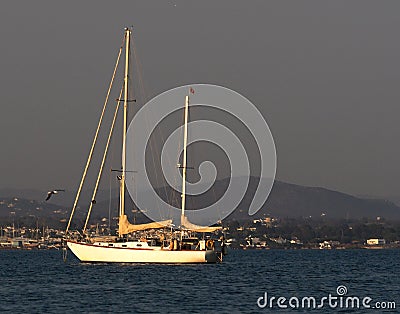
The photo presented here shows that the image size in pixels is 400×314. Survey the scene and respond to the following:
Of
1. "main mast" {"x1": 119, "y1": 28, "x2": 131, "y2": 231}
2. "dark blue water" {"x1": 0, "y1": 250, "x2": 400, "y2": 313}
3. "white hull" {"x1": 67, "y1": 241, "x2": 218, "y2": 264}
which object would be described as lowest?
"dark blue water" {"x1": 0, "y1": 250, "x2": 400, "y2": 313}

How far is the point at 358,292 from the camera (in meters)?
84.4

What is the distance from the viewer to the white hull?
10656cm

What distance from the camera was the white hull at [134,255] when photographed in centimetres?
10656

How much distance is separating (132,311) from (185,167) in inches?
1775

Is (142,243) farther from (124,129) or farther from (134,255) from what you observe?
(124,129)

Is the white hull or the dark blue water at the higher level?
the white hull

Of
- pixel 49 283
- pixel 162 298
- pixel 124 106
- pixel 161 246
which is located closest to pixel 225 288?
pixel 162 298

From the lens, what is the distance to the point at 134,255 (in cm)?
10644

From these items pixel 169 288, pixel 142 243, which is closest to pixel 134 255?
pixel 142 243

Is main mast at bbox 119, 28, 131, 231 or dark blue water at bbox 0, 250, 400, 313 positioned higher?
main mast at bbox 119, 28, 131, 231

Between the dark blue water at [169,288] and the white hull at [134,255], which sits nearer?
the dark blue water at [169,288]

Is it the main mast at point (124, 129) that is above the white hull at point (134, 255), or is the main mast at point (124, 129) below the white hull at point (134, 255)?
above

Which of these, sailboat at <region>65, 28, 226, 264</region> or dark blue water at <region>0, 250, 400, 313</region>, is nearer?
dark blue water at <region>0, 250, 400, 313</region>

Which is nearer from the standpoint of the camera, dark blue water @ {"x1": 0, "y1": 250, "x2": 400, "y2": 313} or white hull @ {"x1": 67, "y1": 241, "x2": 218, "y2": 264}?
dark blue water @ {"x1": 0, "y1": 250, "x2": 400, "y2": 313}
